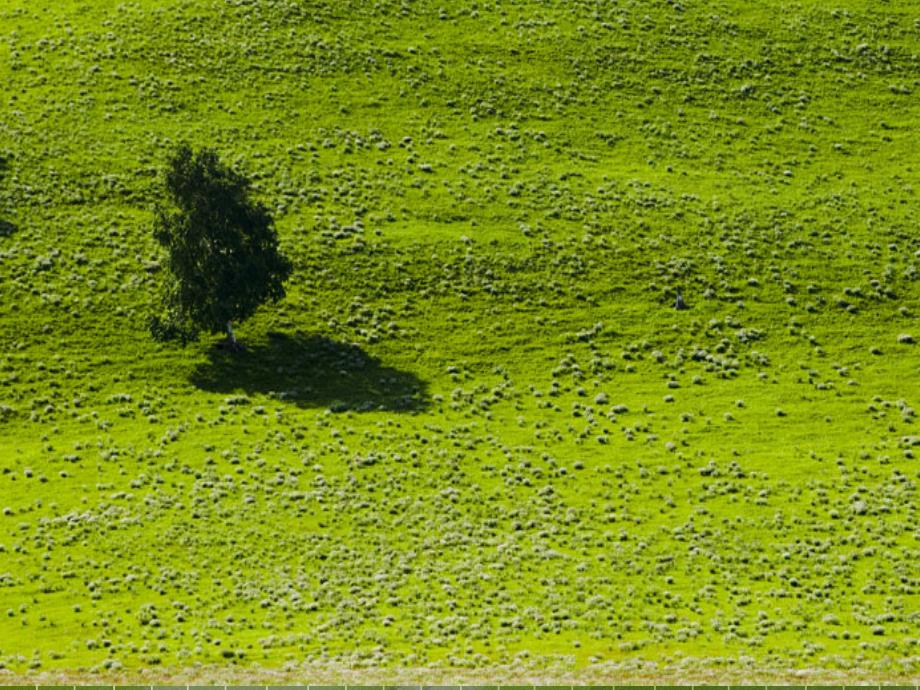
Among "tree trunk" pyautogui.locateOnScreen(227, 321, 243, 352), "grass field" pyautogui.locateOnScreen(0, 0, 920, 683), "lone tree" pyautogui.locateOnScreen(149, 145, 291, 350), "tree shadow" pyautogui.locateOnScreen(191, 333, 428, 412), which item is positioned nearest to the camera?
"grass field" pyautogui.locateOnScreen(0, 0, 920, 683)

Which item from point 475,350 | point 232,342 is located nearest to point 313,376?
point 232,342

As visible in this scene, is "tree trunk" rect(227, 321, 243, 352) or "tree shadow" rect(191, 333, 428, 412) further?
"tree trunk" rect(227, 321, 243, 352)

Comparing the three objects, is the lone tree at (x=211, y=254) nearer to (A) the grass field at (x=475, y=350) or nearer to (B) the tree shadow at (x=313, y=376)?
(B) the tree shadow at (x=313, y=376)

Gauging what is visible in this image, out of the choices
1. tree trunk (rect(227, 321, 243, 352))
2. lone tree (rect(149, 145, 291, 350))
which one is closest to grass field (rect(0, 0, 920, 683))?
→ tree trunk (rect(227, 321, 243, 352))

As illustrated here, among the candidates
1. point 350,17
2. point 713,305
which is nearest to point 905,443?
point 713,305

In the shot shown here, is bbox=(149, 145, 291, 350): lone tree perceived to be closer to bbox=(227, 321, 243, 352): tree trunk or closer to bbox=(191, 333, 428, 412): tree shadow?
bbox=(227, 321, 243, 352): tree trunk

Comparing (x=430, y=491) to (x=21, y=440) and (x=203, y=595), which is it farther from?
(x=21, y=440)

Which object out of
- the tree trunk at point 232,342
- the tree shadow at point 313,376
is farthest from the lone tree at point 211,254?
the tree shadow at point 313,376
